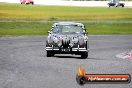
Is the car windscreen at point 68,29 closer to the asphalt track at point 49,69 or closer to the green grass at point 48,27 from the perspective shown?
the asphalt track at point 49,69

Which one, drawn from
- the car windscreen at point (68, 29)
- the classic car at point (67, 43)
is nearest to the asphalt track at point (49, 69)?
the classic car at point (67, 43)

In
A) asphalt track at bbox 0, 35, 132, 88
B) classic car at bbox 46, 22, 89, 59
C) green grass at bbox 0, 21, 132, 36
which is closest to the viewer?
asphalt track at bbox 0, 35, 132, 88

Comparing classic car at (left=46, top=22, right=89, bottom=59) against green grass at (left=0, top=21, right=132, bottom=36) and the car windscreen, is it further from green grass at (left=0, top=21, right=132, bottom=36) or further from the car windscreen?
green grass at (left=0, top=21, right=132, bottom=36)

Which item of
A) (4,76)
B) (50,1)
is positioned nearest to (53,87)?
(4,76)

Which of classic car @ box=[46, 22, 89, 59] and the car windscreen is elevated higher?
the car windscreen

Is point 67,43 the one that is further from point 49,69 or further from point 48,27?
point 48,27

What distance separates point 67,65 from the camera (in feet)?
61.2

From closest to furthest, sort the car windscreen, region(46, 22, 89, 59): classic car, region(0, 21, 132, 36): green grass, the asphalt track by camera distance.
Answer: the asphalt track < region(46, 22, 89, 59): classic car < the car windscreen < region(0, 21, 132, 36): green grass

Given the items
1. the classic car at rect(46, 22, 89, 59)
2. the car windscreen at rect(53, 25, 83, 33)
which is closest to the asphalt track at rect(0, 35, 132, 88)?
the classic car at rect(46, 22, 89, 59)

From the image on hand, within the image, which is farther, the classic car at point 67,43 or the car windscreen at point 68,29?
the car windscreen at point 68,29

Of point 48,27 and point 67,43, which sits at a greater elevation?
point 67,43

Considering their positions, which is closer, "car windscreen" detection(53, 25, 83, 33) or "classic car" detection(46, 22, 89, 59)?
"classic car" detection(46, 22, 89, 59)

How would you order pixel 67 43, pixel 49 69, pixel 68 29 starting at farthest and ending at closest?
pixel 68 29, pixel 67 43, pixel 49 69

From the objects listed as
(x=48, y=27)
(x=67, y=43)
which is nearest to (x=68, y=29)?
(x=67, y=43)
